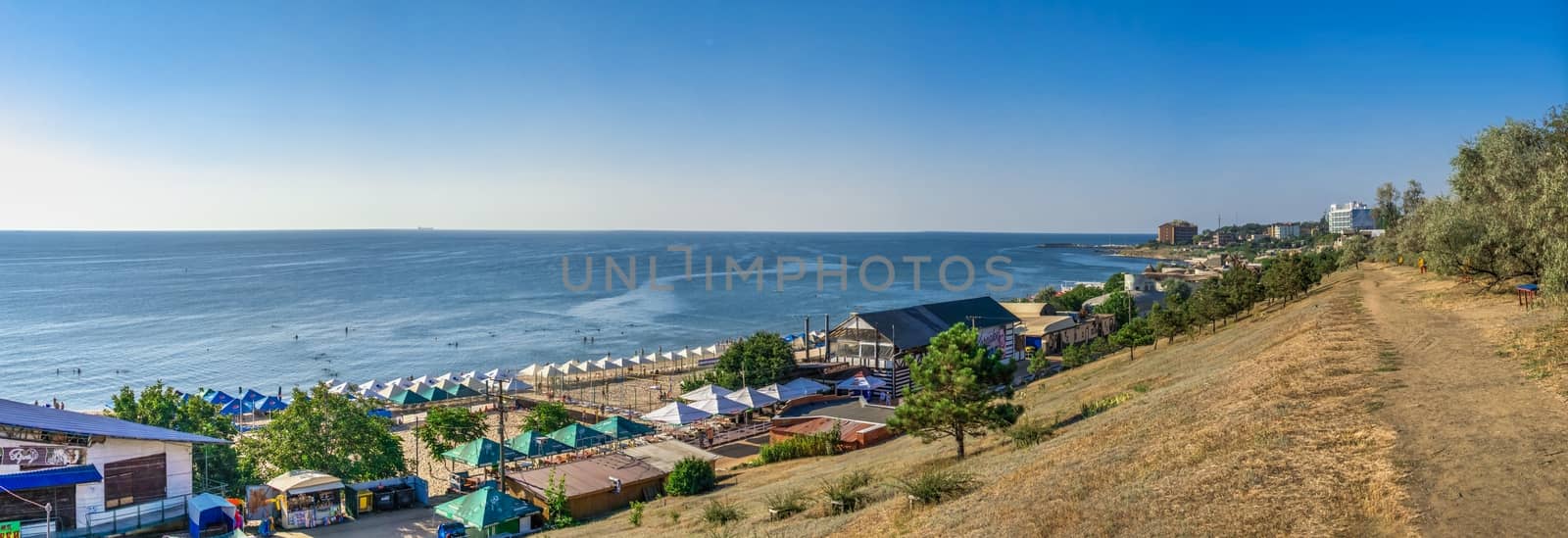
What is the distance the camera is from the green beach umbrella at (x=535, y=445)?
A: 1139 inches

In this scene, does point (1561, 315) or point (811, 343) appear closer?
point (1561, 315)

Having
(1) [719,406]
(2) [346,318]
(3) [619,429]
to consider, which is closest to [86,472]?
(3) [619,429]

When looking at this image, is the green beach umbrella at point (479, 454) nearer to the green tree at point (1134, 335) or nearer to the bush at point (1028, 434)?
the bush at point (1028, 434)

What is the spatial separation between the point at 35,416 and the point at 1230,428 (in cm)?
2890

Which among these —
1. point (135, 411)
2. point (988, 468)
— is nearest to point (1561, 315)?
point (988, 468)

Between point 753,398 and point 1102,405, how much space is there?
56.7 ft

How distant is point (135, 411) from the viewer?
27875 mm

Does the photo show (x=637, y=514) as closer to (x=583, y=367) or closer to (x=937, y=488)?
(x=937, y=488)

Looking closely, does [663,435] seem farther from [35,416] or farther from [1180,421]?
[1180,421]

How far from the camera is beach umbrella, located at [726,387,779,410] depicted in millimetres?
36344

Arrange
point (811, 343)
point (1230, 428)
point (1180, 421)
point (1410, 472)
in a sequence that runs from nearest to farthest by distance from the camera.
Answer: point (1410, 472) < point (1230, 428) < point (1180, 421) < point (811, 343)

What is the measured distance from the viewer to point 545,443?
29953 millimetres

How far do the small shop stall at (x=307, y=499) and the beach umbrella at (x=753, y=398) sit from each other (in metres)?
16.8

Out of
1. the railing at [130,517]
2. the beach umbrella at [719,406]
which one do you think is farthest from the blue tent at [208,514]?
the beach umbrella at [719,406]
